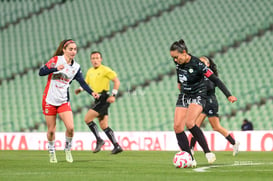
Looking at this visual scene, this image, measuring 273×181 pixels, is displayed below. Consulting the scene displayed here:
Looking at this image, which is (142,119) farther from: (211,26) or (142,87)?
(211,26)

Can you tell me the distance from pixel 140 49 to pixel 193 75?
1851 cm

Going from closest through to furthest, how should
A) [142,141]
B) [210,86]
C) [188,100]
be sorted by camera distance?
[188,100], [210,86], [142,141]

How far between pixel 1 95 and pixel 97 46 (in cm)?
533

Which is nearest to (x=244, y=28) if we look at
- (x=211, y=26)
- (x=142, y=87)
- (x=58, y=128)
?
(x=211, y=26)

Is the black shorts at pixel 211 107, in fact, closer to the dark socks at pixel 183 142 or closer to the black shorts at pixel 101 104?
the black shorts at pixel 101 104

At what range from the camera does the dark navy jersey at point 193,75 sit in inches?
415

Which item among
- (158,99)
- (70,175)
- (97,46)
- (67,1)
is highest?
(67,1)

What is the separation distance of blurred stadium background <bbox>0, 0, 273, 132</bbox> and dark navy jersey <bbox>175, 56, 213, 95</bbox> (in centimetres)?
1147

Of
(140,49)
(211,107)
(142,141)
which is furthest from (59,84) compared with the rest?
(140,49)

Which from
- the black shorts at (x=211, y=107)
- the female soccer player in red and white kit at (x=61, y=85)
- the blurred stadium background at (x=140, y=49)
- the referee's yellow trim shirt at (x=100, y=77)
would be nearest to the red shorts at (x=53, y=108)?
the female soccer player in red and white kit at (x=61, y=85)

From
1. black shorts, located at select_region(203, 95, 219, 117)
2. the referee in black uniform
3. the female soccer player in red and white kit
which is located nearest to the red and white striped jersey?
the female soccer player in red and white kit

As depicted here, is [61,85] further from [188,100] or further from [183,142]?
[183,142]

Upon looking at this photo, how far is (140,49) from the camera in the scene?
29.0m

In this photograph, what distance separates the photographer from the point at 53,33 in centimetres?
3170
